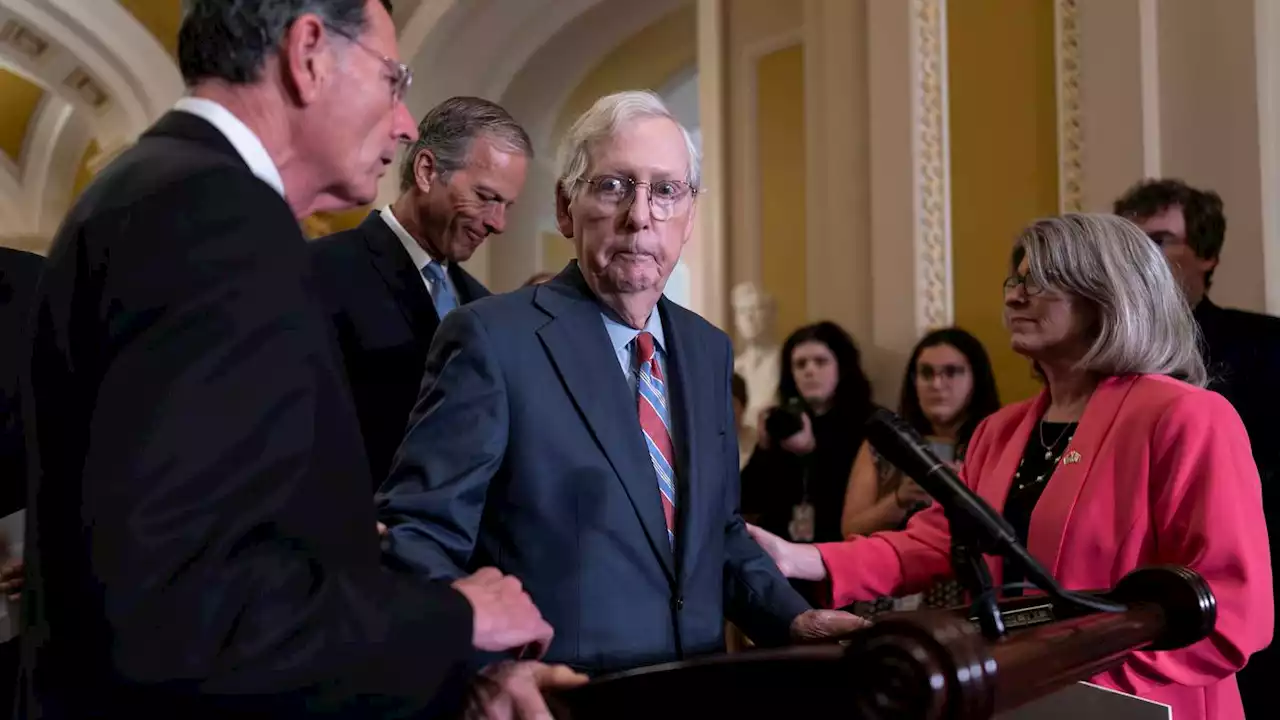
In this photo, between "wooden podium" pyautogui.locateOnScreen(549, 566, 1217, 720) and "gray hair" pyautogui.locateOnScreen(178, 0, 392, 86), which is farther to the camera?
"gray hair" pyautogui.locateOnScreen(178, 0, 392, 86)

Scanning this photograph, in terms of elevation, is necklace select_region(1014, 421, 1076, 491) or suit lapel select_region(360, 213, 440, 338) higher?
suit lapel select_region(360, 213, 440, 338)

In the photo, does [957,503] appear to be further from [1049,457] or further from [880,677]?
[1049,457]

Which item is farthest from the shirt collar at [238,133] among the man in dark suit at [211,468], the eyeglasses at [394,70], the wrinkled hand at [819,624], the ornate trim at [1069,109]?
the ornate trim at [1069,109]

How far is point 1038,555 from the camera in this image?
1830mm

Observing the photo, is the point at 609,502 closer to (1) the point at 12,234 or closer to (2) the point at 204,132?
(2) the point at 204,132

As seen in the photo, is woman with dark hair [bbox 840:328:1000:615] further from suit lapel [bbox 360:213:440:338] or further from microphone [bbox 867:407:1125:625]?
microphone [bbox 867:407:1125:625]

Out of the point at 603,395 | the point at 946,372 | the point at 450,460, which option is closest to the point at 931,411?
the point at 946,372

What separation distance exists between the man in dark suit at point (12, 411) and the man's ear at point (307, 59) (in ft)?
2.69

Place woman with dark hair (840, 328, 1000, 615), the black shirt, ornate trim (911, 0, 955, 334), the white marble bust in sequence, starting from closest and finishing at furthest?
1. the black shirt
2. woman with dark hair (840, 328, 1000, 615)
3. ornate trim (911, 0, 955, 334)
4. the white marble bust

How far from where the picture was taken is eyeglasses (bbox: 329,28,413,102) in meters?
1.10

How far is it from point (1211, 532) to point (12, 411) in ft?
5.98

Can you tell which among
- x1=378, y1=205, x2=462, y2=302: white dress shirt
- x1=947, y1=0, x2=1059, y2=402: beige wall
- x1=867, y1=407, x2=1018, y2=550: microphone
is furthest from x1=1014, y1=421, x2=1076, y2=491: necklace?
x1=947, y1=0, x2=1059, y2=402: beige wall

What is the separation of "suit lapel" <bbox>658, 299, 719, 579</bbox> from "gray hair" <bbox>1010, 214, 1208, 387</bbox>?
2.22 ft

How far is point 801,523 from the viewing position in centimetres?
382
